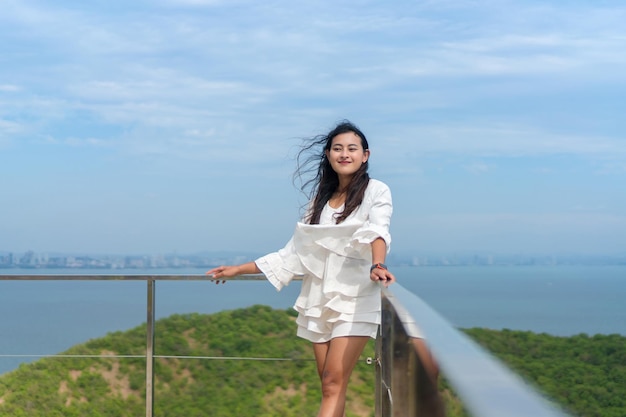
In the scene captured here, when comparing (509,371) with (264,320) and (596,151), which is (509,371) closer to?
(264,320)

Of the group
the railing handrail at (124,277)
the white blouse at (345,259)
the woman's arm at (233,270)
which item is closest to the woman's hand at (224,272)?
the woman's arm at (233,270)

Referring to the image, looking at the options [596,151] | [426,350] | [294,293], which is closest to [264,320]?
[294,293]

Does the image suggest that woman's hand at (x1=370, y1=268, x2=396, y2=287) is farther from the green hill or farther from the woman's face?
the green hill

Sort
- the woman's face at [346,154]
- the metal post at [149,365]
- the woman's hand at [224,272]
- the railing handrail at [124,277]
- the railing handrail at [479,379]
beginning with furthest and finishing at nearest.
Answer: the metal post at [149,365] < the railing handrail at [124,277] < the woman's hand at [224,272] < the woman's face at [346,154] < the railing handrail at [479,379]

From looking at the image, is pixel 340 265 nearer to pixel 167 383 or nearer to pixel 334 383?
pixel 334 383

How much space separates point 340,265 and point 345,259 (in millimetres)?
30

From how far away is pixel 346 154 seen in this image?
11.2 feet

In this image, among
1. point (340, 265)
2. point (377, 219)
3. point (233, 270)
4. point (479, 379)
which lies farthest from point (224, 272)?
point (479, 379)

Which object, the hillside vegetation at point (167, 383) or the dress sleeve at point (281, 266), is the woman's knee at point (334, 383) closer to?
the dress sleeve at point (281, 266)

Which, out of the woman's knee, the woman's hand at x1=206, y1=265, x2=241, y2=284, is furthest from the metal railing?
the woman's hand at x1=206, y1=265, x2=241, y2=284

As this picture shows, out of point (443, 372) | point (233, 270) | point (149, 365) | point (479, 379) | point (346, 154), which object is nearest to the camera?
point (479, 379)

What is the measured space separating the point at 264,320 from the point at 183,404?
0.83 meters

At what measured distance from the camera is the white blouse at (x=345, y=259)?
318 cm

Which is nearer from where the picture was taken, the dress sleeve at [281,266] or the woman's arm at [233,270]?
the dress sleeve at [281,266]
